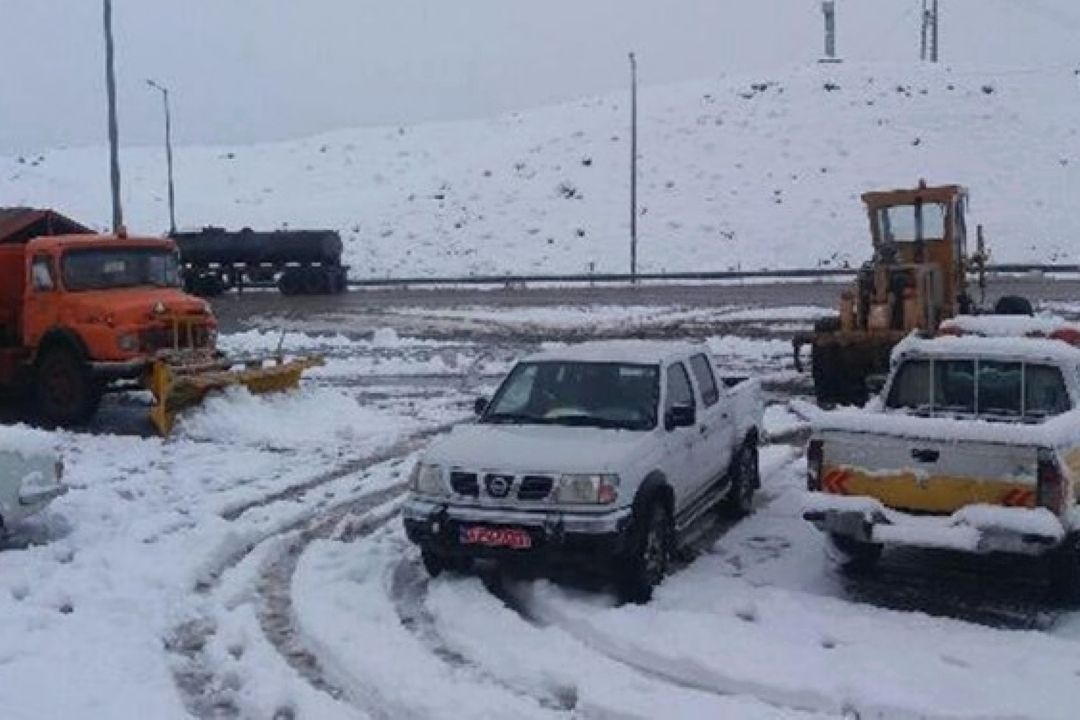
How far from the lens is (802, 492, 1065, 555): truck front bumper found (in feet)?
28.0

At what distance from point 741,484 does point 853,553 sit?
2082 mm

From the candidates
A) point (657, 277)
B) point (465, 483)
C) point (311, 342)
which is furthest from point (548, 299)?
point (465, 483)

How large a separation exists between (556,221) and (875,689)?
170 ft

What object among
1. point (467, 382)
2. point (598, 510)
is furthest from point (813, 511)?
point (467, 382)

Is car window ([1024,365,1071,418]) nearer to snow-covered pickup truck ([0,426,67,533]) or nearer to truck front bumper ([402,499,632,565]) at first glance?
truck front bumper ([402,499,632,565])

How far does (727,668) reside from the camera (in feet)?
25.1

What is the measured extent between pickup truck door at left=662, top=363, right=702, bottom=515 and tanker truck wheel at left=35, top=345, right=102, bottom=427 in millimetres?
9349

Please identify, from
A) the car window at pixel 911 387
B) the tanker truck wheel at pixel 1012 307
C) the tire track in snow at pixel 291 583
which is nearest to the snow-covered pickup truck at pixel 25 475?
the tire track in snow at pixel 291 583

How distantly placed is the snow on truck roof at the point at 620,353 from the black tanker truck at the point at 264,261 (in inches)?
1414

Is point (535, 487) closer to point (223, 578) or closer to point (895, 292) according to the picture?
point (223, 578)

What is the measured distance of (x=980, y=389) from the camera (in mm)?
10297

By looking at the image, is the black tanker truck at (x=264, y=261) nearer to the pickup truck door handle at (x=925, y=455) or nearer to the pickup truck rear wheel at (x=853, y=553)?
the pickup truck rear wheel at (x=853, y=553)

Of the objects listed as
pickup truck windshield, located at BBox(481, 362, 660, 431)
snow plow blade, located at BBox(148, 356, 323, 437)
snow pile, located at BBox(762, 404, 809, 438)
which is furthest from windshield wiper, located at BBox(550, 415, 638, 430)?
snow plow blade, located at BBox(148, 356, 323, 437)

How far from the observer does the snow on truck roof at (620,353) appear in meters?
10.6
